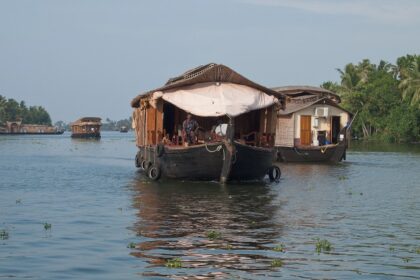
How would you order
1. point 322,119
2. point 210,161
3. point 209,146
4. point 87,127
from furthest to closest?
point 87,127 → point 322,119 → point 210,161 → point 209,146

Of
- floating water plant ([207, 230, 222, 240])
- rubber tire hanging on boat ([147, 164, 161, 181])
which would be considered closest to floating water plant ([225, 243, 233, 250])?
floating water plant ([207, 230, 222, 240])

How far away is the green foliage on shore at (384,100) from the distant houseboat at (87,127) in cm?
3621

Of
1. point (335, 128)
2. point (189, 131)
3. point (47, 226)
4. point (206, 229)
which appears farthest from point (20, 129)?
point (206, 229)

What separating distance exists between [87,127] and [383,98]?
4565cm

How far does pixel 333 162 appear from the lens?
3928 centimetres

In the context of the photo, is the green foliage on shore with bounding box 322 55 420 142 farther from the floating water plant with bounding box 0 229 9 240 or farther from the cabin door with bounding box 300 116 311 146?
the floating water plant with bounding box 0 229 9 240

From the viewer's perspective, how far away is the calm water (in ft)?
36.2

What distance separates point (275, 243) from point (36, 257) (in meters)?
4.15

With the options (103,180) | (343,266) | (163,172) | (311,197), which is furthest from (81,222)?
(103,180)

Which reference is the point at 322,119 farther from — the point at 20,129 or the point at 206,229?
the point at 20,129

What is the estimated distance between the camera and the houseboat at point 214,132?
23125 mm

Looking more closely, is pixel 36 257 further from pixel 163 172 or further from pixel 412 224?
pixel 163 172

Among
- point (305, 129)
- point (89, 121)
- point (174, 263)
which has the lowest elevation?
point (174, 263)

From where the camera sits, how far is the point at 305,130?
40.7 m
